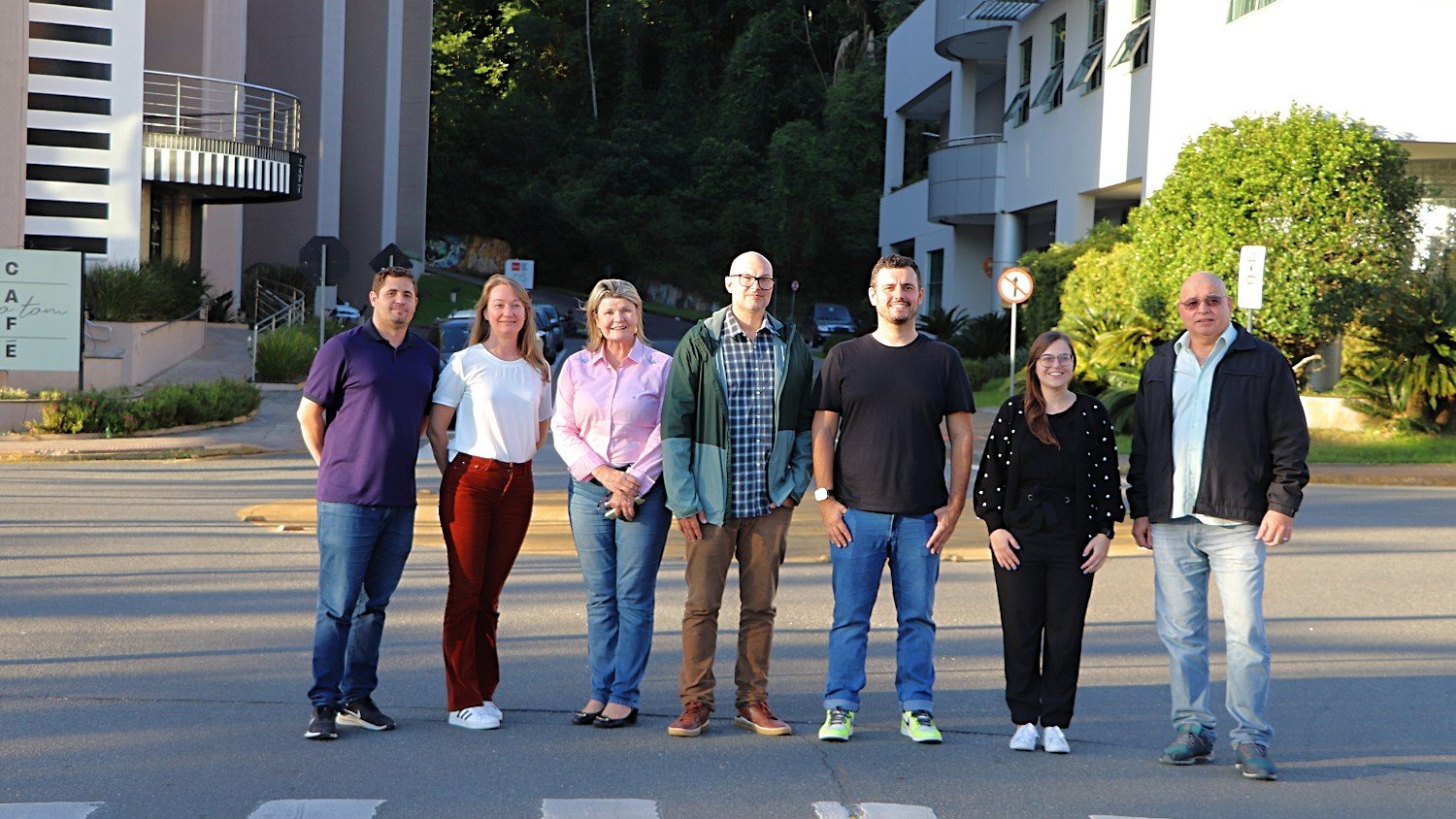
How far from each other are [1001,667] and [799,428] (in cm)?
219

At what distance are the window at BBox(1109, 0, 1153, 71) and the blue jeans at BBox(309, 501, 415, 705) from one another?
994 inches

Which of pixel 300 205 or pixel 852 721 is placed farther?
pixel 300 205

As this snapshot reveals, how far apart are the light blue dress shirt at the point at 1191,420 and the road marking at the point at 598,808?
244 cm

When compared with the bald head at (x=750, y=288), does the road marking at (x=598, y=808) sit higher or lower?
lower

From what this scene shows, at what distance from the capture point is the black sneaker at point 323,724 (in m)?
6.23

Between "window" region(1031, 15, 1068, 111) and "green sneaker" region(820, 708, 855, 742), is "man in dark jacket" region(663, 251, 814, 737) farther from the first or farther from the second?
"window" region(1031, 15, 1068, 111)

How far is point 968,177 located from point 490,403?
34.3 meters

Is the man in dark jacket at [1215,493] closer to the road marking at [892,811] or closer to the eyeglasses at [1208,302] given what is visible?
the eyeglasses at [1208,302]

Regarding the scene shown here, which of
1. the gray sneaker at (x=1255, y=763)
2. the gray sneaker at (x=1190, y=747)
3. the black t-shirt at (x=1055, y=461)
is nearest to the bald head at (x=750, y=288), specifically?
the black t-shirt at (x=1055, y=461)

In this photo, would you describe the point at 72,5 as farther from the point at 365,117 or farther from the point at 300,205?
the point at 365,117

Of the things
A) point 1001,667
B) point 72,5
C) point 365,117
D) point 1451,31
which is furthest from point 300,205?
point 1001,667

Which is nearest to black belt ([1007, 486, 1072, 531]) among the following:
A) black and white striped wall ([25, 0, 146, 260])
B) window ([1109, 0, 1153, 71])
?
window ([1109, 0, 1153, 71])

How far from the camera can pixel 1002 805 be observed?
555cm

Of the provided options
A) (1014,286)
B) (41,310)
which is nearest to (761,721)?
(41,310)
